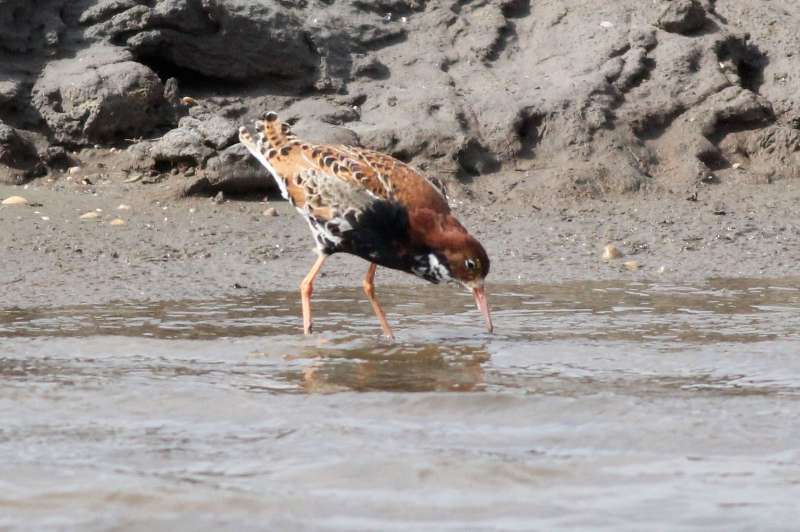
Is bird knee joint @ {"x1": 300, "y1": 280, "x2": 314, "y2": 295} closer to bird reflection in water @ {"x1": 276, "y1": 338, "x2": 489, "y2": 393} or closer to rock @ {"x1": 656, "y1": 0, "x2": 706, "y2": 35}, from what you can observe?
bird reflection in water @ {"x1": 276, "y1": 338, "x2": 489, "y2": 393}

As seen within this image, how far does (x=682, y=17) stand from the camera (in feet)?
39.1

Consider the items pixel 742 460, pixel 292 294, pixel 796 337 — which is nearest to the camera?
pixel 742 460

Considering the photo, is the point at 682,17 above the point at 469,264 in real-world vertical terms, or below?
above

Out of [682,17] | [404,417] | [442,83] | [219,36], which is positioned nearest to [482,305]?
[404,417]

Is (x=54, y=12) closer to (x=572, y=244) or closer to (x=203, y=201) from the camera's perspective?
(x=203, y=201)

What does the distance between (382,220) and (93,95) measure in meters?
4.22

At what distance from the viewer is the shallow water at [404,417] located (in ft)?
14.8

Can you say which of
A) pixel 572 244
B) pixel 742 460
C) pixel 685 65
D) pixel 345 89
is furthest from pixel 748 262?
pixel 742 460

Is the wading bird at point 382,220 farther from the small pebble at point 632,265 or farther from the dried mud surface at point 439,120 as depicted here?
the small pebble at point 632,265

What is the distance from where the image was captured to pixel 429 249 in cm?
751

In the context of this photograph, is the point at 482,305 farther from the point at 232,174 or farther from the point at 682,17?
the point at 682,17

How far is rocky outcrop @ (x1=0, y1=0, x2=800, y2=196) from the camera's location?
36.0 ft

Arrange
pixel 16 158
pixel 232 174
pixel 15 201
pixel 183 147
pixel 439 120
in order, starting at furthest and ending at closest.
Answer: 1. pixel 439 120
2. pixel 16 158
3. pixel 183 147
4. pixel 232 174
5. pixel 15 201

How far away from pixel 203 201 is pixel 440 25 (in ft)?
10.1
